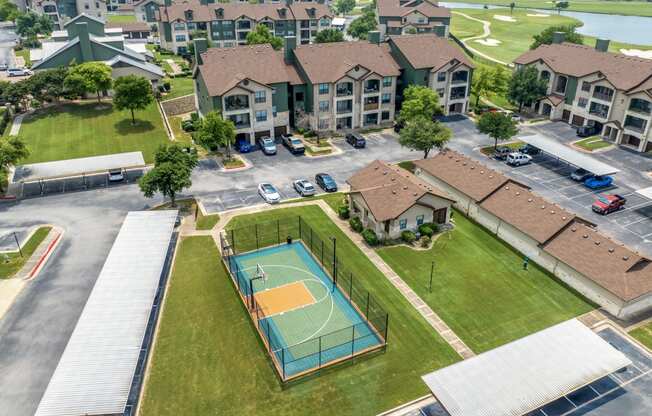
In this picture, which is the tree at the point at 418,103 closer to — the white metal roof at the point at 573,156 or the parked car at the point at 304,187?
the white metal roof at the point at 573,156

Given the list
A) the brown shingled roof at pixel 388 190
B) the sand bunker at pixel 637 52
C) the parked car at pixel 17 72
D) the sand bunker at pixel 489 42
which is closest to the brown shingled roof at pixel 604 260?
the brown shingled roof at pixel 388 190

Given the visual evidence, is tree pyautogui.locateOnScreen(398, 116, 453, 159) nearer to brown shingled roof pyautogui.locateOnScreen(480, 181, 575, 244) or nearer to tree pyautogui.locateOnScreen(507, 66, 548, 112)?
brown shingled roof pyautogui.locateOnScreen(480, 181, 575, 244)

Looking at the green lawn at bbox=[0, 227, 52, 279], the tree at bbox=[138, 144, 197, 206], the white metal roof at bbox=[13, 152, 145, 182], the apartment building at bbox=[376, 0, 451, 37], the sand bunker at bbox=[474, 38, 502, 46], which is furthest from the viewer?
the sand bunker at bbox=[474, 38, 502, 46]

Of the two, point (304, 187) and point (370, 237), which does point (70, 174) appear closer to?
point (304, 187)

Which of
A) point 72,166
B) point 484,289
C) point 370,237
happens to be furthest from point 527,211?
point 72,166

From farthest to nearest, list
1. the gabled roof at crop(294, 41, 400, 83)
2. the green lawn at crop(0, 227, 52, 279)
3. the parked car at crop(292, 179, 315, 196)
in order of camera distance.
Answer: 1. the gabled roof at crop(294, 41, 400, 83)
2. the parked car at crop(292, 179, 315, 196)
3. the green lawn at crop(0, 227, 52, 279)

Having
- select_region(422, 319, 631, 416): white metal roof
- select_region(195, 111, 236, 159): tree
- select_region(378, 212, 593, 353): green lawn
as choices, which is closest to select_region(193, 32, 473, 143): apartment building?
select_region(195, 111, 236, 159): tree

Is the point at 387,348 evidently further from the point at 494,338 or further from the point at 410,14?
the point at 410,14
